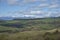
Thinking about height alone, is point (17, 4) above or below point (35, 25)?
above

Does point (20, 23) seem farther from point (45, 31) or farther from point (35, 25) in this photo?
point (45, 31)

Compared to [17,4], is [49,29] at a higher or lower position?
lower

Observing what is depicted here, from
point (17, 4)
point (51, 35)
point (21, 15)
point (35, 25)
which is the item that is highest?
point (17, 4)

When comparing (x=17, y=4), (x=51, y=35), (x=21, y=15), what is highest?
(x=17, y=4)

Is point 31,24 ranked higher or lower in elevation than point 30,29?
higher

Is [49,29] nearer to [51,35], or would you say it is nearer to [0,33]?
[51,35]

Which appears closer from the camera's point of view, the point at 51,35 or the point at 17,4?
the point at 51,35

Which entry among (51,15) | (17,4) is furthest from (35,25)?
(17,4)

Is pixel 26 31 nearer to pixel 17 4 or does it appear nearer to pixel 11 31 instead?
pixel 11 31

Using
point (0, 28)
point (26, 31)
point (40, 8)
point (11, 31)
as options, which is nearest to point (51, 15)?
point (40, 8)
